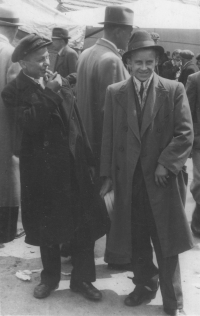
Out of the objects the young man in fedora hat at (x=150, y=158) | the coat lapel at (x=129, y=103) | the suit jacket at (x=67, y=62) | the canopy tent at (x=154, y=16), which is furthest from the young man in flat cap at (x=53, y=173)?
the canopy tent at (x=154, y=16)

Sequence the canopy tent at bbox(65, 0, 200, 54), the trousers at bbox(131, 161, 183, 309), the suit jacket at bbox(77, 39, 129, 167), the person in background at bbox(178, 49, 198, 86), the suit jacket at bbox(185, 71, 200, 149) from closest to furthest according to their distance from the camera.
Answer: the trousers at bbox(131, 161, 183, 309), the suit jacket at bbox(77, 39, 129, 167), the suit jacket at bbox(185, 71, 200, 149), the person in background at bbox(178, 49, 198, 86), the canopy tent at bbox(65, 0, 200, 54)

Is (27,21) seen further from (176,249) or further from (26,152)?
(176,249)

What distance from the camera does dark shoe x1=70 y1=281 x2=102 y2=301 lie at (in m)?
3.54

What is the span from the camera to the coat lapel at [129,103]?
319cm

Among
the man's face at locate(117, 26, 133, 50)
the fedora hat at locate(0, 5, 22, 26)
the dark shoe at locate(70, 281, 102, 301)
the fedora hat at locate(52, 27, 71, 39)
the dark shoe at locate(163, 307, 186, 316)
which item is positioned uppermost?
the fedora hat at locate(0, 5, 22, 26)

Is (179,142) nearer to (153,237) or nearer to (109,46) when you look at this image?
(153,237)

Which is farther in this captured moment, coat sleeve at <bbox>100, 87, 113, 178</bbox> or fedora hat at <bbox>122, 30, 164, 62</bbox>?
coat sleeve at <bbox>100, 87, 113, 178</bbox>

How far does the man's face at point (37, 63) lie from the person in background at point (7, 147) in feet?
2.71

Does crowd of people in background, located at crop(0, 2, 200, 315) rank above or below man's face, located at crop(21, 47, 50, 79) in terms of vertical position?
below

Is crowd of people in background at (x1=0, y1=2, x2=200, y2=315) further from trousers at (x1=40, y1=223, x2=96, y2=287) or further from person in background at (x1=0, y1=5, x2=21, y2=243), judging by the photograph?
person in background at (x1=0, y1=5, x2=21, y2=243)

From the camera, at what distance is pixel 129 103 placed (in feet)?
10.6

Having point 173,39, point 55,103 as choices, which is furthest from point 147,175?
point 173,39

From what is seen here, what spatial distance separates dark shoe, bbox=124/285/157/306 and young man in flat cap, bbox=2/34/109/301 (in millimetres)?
253

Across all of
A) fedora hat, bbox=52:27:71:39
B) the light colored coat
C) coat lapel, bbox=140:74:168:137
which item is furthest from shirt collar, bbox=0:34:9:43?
fedora hat, bbox=52:27:71:39
